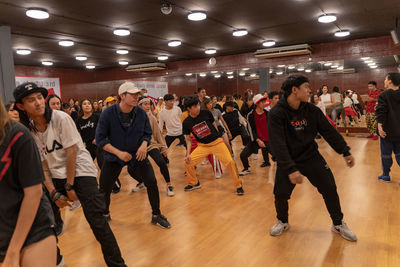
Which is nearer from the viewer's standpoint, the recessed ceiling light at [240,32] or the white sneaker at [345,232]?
the white sneaker at [345,232]

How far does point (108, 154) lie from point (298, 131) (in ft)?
6.29

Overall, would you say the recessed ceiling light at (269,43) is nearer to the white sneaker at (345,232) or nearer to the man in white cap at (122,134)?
the man in white cap at (122,134)

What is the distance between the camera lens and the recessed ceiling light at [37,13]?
5.52 metres

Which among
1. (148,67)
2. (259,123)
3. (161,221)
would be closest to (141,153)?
(161,221)

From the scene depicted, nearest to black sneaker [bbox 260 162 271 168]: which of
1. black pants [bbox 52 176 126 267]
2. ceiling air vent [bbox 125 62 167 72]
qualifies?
black pants [bbox 52 176 126 267]

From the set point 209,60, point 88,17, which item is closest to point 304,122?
point 88,17

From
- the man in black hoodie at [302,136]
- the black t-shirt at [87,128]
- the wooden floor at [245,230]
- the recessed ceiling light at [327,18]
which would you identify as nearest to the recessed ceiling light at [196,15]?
the recessed ceiling light at [327,18]

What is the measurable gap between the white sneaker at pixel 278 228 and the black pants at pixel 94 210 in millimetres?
1579

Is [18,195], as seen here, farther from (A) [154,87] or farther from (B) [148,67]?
(B) [148,67]

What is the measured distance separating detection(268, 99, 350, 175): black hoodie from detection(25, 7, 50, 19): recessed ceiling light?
16.7 feet

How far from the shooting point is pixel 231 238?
9.98 ft

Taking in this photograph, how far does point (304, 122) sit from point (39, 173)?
7.41 ft

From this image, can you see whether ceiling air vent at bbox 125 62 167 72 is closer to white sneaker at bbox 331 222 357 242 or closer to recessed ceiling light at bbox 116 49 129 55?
recessed ceiling light at bbox 116 49 129 55

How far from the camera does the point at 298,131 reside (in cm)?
274
